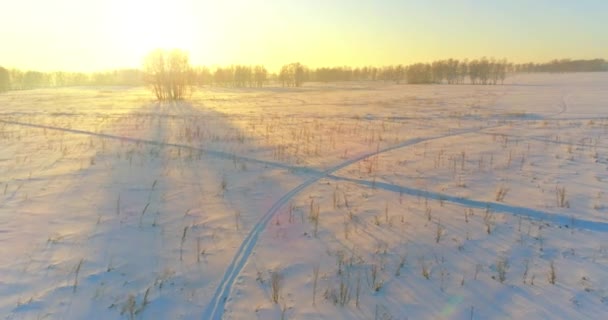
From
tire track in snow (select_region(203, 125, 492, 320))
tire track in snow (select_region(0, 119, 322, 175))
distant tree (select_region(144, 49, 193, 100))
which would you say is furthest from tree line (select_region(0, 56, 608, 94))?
tire track in snow (select_region(203, 125, 492, 320))

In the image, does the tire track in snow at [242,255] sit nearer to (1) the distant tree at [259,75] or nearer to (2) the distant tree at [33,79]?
(1) the distant tree at [259,75]

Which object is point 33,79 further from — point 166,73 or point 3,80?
point 166,73

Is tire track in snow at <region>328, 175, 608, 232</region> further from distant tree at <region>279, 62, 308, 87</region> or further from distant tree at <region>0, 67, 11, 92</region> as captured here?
distant tree at <region>0, 67, 11, 92</region>

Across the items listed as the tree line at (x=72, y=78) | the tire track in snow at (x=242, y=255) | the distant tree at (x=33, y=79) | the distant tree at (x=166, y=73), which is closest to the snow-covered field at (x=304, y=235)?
the tire track in snow at (x=242, y=255)

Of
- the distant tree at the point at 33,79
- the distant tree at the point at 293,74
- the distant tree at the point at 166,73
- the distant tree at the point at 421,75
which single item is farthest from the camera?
the distant tree at the point at 33,79

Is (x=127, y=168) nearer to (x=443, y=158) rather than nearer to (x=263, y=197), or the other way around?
(x=263, y=197)

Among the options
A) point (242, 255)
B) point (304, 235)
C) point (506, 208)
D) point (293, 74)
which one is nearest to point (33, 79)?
point (293, 74)
